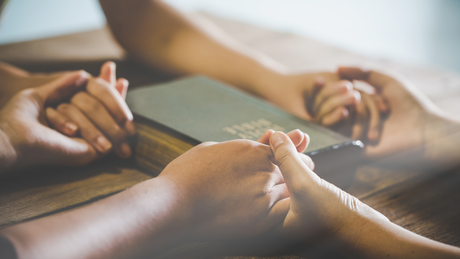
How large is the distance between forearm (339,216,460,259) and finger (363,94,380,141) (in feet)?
0.87

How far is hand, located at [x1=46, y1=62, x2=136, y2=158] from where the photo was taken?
0.40 metres

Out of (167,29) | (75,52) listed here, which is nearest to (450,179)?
(167,29)

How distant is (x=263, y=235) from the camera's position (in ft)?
0.94

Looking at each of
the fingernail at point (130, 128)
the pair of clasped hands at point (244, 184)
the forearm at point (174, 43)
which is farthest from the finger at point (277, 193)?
the forearm at point (174, 43)

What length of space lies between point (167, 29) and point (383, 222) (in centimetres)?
66

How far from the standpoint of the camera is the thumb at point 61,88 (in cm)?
42

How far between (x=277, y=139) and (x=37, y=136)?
0.26 m

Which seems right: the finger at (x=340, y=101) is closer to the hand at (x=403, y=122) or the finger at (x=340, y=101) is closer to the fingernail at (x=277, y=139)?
the hand at (x=403, y=122)

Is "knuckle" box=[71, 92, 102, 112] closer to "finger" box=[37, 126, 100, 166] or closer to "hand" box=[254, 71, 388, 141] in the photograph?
"finger" box=[37, 126, 100, 166]

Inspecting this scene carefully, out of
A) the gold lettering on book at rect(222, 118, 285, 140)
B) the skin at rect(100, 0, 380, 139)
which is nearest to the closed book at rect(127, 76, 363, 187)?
the gold lettering on book at rect(222, 118, 285, 140)

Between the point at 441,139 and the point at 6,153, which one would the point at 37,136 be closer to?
the point at 6,153

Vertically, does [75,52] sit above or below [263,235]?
below

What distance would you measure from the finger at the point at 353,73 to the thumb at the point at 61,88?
42cm

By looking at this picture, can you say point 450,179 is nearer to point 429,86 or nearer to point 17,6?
point 429,86
